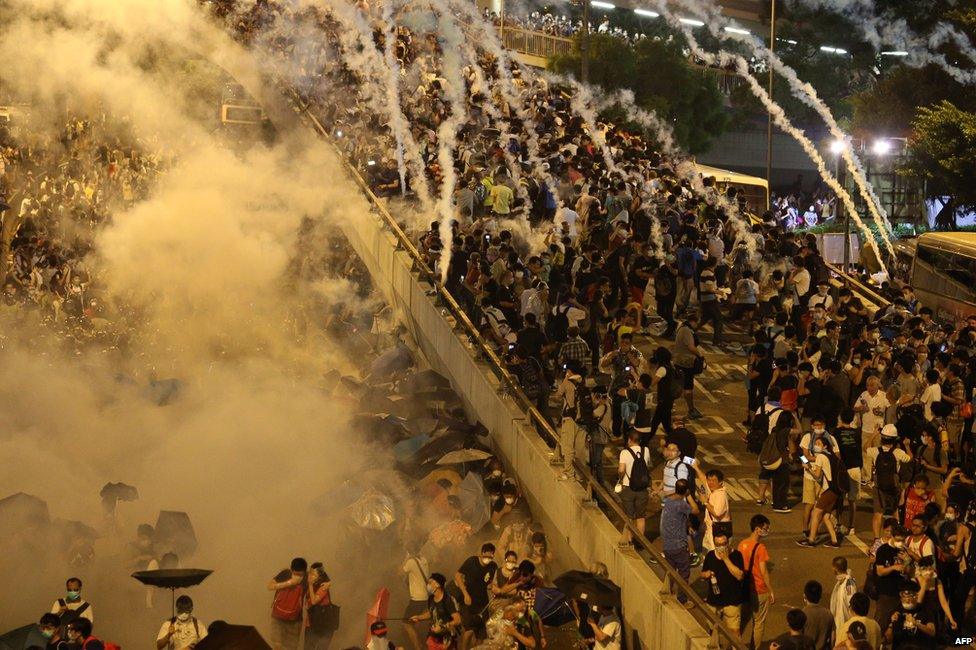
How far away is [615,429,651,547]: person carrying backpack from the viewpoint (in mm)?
11477

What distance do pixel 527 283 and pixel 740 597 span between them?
6.96 m

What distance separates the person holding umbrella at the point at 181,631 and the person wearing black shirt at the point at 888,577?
4514mm

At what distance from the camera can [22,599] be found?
12.3m

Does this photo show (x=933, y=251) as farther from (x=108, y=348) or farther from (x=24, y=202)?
(x=24, y=202)

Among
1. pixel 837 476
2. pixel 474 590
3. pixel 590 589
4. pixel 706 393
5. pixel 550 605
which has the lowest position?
pixel 706 393

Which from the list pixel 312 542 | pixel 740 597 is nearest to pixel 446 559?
pixel 312 542

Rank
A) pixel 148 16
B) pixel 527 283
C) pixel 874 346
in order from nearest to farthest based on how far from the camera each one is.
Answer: pixel 874 346, pixel 527 283, pixel 148 16

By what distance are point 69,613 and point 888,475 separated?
6.34 meters

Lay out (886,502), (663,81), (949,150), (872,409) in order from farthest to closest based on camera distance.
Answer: (663,81), (949,150), (872,409), (886,502)

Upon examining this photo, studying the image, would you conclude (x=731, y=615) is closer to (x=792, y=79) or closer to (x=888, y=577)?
(x=888, y=577)

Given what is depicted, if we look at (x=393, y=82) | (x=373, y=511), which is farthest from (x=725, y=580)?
(x=393, y=82)

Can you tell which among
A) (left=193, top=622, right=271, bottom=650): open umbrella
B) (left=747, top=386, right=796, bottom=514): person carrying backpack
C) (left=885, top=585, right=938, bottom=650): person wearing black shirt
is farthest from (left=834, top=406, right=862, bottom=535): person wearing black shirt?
(left=193, top=622, right=271, bottom=650): open umbrella

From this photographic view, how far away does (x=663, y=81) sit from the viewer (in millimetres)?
37844

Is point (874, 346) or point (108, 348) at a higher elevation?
point (874, 346)
